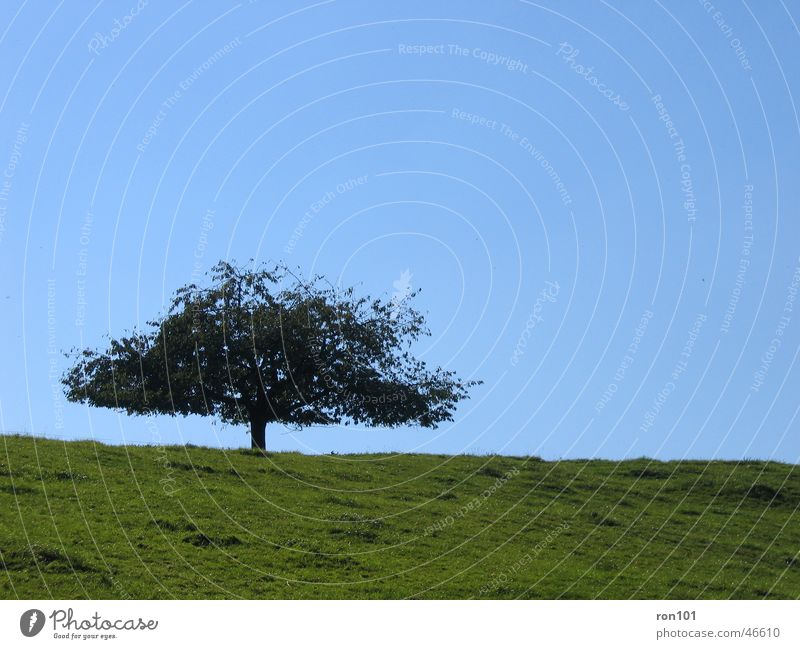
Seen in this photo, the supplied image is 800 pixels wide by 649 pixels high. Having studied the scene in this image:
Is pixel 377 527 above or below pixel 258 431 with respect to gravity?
below

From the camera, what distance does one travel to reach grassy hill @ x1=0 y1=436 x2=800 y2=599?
80.6 feet

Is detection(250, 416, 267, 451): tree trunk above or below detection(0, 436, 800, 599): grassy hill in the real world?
above

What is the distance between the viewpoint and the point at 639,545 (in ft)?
101

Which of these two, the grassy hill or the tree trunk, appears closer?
the grassy hill

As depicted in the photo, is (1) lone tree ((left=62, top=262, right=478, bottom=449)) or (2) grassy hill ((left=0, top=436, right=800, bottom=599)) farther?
(1) lone tree ((left=62, top=262, right=478, bottom=449))

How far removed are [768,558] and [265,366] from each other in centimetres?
2350

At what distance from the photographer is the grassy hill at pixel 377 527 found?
24562 millimetres

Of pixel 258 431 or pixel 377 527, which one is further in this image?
pixel 258 431

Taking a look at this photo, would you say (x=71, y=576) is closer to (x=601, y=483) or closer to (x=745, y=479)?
(x=601, y=483)

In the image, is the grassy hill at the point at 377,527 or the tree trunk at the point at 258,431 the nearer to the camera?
the grassy hill at the point at 377,527

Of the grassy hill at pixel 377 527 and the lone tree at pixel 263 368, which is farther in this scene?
the lone tree at pixel 263 368

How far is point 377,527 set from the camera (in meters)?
29.5

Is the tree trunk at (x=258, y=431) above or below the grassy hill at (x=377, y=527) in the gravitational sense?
above
